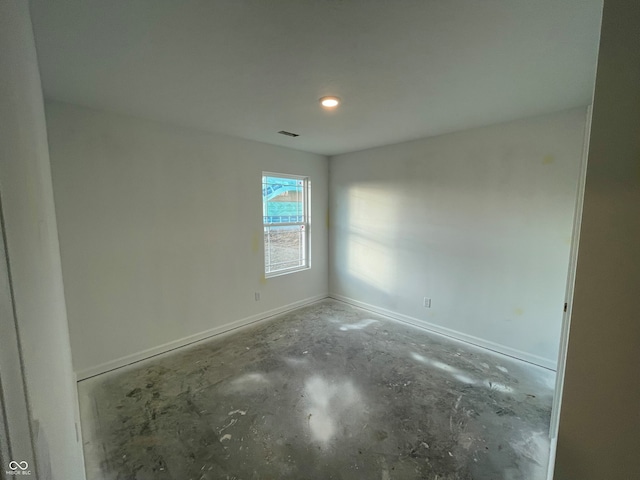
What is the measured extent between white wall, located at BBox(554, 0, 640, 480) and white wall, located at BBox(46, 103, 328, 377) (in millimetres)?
3171

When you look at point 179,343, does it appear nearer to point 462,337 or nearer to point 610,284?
point 462,337

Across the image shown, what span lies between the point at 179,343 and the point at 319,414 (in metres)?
1.86

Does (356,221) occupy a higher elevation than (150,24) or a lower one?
lower

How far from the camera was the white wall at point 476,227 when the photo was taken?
260cm

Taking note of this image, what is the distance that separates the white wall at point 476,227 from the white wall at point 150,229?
162 cm

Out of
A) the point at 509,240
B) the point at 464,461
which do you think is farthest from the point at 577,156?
the point at 464,461

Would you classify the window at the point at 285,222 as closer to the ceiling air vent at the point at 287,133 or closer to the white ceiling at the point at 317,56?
the ceiling air vent at the point at 287,133

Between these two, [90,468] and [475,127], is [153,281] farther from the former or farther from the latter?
[475,127]

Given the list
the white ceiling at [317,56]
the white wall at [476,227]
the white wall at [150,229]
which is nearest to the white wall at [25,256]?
the white ceiling at [317,56]

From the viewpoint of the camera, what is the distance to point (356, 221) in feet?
14.0

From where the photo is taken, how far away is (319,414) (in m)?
2.04

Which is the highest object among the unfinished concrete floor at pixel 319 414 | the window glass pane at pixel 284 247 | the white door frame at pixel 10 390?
the white door frame at pixel 10 390

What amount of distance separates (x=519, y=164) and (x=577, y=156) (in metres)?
0.43

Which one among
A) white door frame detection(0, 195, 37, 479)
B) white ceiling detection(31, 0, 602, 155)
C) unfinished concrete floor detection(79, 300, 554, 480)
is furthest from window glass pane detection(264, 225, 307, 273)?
white door frame detection(0, 195, 37, 479)
